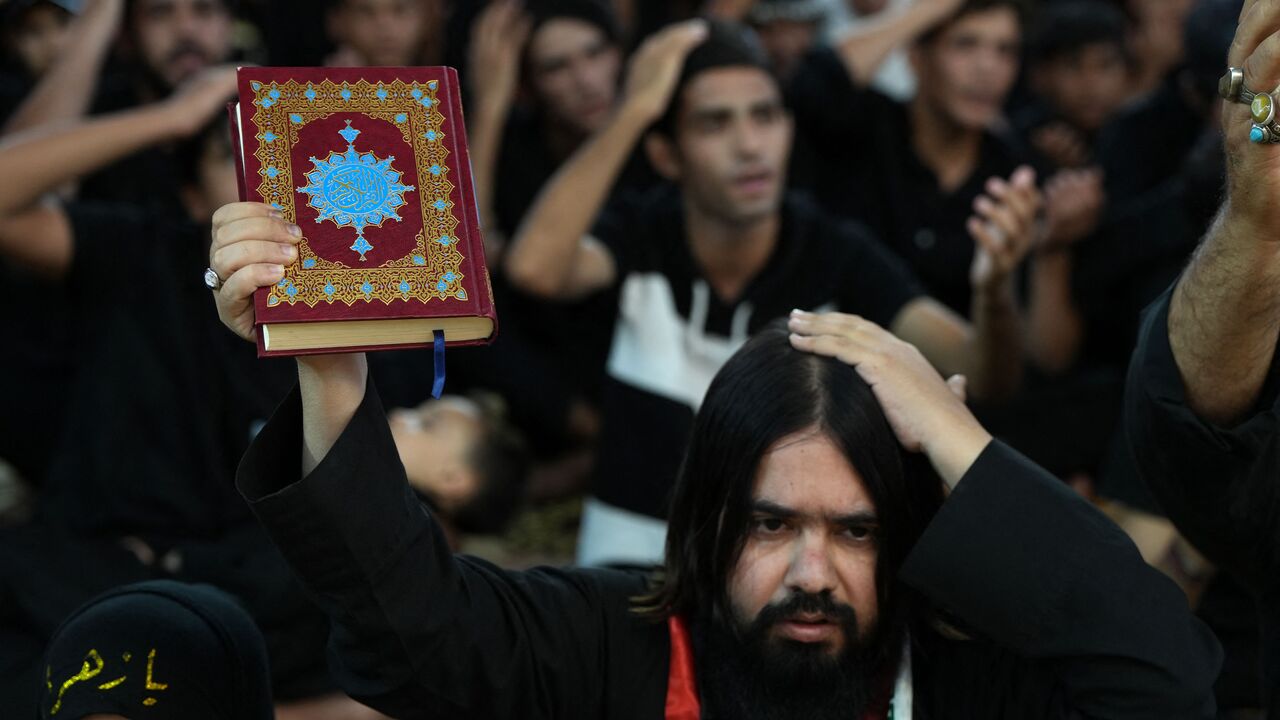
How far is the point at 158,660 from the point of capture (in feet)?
9.09

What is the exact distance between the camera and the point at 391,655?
94.3 inches

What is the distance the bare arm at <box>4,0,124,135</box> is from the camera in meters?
5.16

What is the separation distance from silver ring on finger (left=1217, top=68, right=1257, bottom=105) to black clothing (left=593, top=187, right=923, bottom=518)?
239cm

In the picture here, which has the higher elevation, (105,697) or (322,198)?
(322,198)

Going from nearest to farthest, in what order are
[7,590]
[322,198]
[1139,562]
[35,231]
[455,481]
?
1. [322,198]
2. [1139,562]
3. [7,590]
4. [35,231]
5. [455,481]

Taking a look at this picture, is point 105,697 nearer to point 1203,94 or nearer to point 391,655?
point 391,655

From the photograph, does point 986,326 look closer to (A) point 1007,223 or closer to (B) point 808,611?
(A) point 1007,223

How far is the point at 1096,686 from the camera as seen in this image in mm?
2490

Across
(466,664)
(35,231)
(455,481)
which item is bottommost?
(455,481)

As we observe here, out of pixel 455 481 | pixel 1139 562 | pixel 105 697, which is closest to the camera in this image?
pixel 1139 562

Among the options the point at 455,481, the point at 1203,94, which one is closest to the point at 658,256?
the point at 455,481

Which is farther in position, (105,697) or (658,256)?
(658,256)

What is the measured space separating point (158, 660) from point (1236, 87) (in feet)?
6.27

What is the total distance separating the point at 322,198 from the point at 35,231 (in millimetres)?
2232
